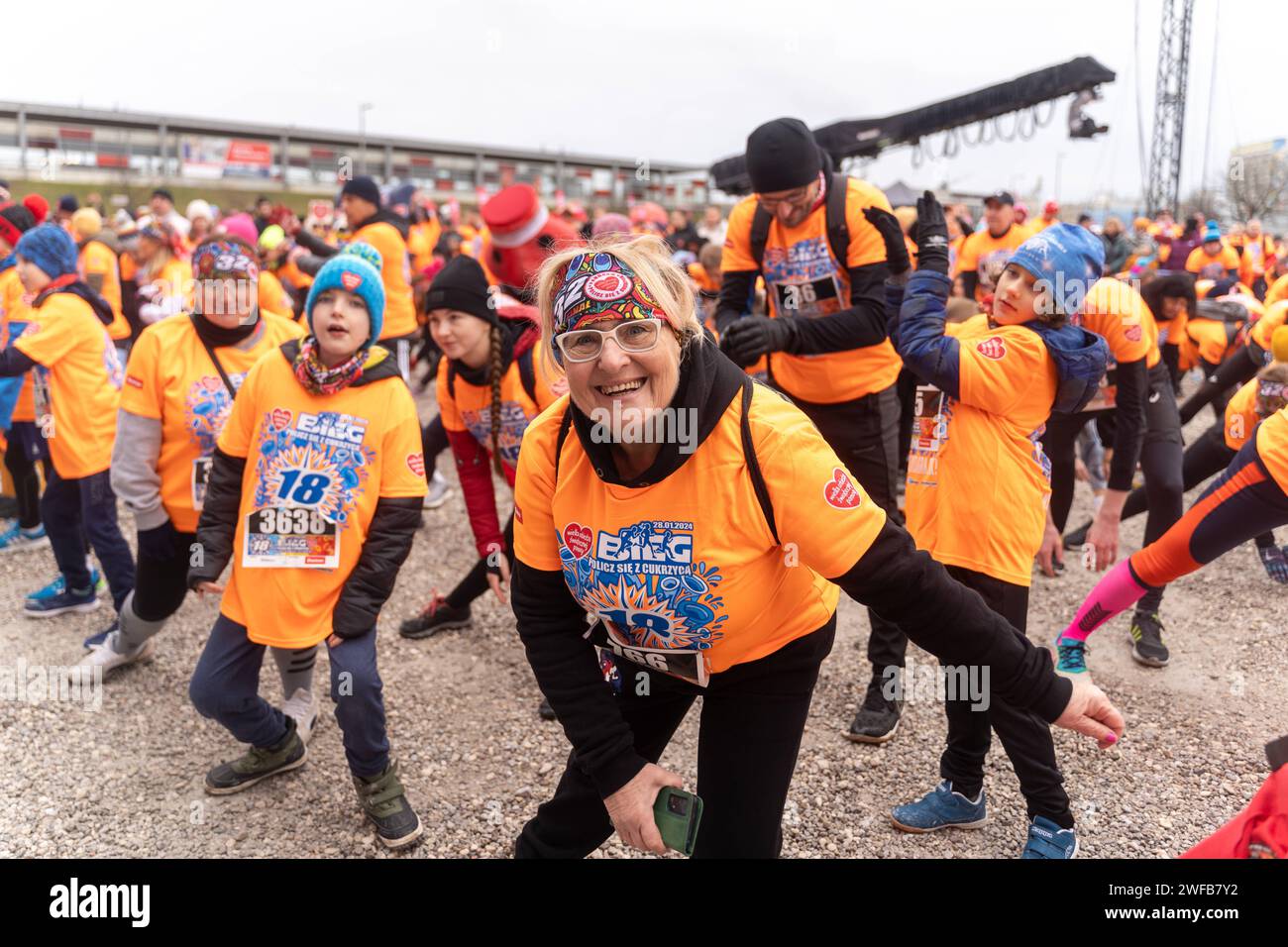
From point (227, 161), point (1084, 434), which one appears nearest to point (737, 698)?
point (1084, 434)

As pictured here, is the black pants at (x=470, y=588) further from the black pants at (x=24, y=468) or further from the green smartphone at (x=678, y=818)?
the black pants at (x=24, y=468)

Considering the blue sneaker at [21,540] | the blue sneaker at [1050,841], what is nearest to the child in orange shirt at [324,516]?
the blue sneaker at [1050,841]

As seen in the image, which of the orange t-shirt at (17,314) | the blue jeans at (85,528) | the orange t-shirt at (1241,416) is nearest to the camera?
the orange t-shirt at (1241,416)

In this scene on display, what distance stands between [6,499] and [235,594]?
4929 millimetres

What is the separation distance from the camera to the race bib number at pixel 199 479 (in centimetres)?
365

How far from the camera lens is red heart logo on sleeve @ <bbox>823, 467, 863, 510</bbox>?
5.94 feet

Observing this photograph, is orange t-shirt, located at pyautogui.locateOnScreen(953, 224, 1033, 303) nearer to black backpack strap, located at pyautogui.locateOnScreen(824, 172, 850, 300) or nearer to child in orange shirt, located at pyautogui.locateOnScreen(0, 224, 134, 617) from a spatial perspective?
black backpack strap, located at pyautogui.locateOnScreen(824, 172, 850, 300)

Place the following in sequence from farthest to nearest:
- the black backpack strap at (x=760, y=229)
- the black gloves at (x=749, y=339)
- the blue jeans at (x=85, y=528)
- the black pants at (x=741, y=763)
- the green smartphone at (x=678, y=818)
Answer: the blue jeans at (x=85, y=528), the black backpack strap at (x=760, y=229), the black gloves at (x=749, y=339), the black pants at (x=741, y=763), the green smartphone at (x=678, y=818)

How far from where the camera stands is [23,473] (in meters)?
5.93

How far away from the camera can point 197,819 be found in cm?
329

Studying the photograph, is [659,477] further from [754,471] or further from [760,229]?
[760,229]

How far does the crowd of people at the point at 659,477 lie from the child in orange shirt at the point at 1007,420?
1 cm

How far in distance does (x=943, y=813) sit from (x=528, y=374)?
2.43 metres
